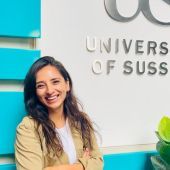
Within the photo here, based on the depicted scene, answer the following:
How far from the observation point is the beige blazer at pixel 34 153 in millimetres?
1951

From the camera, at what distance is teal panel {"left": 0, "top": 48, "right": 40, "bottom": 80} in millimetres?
2314

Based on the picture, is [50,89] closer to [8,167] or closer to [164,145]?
[8,167]

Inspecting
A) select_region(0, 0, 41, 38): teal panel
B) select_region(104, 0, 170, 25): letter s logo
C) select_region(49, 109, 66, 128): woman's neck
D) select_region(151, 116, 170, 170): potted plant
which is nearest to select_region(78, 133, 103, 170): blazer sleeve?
select_region(49, 109, 66, 128): woman's neck

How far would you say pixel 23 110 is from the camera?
2391mm

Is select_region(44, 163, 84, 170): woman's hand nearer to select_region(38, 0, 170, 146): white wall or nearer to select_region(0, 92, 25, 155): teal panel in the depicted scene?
select_region(0, 92, 25, 155): teal panel

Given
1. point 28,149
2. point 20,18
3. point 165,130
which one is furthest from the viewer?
point 165,130

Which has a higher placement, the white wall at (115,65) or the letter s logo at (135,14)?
the letter s logo at (135,14)

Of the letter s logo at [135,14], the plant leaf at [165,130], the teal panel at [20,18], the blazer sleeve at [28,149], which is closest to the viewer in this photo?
the blazer sleeve at [28,149]

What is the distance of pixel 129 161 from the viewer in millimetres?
2656

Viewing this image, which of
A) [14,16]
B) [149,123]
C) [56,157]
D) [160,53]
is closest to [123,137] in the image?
[149,123]

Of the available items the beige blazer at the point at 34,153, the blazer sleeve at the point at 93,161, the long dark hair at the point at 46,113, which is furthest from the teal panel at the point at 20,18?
the blazer sleeve at the point at 93,161

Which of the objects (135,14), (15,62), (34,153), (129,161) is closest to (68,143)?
(34,153)

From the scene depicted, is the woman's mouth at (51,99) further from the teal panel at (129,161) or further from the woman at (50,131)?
the teal panel at (129,161)

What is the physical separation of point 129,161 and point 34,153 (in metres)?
0.89
